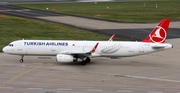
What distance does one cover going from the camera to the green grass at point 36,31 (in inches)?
3406

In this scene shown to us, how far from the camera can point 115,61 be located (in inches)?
2539

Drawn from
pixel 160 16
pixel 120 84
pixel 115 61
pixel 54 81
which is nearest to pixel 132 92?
pixel 120 84

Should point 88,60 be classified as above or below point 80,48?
below

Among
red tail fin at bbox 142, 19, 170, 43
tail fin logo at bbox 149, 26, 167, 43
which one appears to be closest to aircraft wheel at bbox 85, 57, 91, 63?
red tail fin at bbox 142, 19, 170, 43

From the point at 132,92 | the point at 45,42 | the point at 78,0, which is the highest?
the point at 78,0

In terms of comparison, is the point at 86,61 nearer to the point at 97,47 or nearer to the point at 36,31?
the point at 97,47

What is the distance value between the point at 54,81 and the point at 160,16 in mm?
76647

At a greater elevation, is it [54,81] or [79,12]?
[79,12]

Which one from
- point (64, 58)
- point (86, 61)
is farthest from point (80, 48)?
point (64, 58)

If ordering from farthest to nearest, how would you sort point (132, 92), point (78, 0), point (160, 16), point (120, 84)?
point (78, 0)
point (160, 16)
point (120, 84)
point (132, 92)

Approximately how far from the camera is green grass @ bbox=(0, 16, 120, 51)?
86.5 meters

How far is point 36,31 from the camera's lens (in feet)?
305

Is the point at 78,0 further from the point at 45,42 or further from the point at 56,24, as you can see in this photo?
the point at 45,42

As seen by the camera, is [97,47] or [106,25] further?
[106,25]
